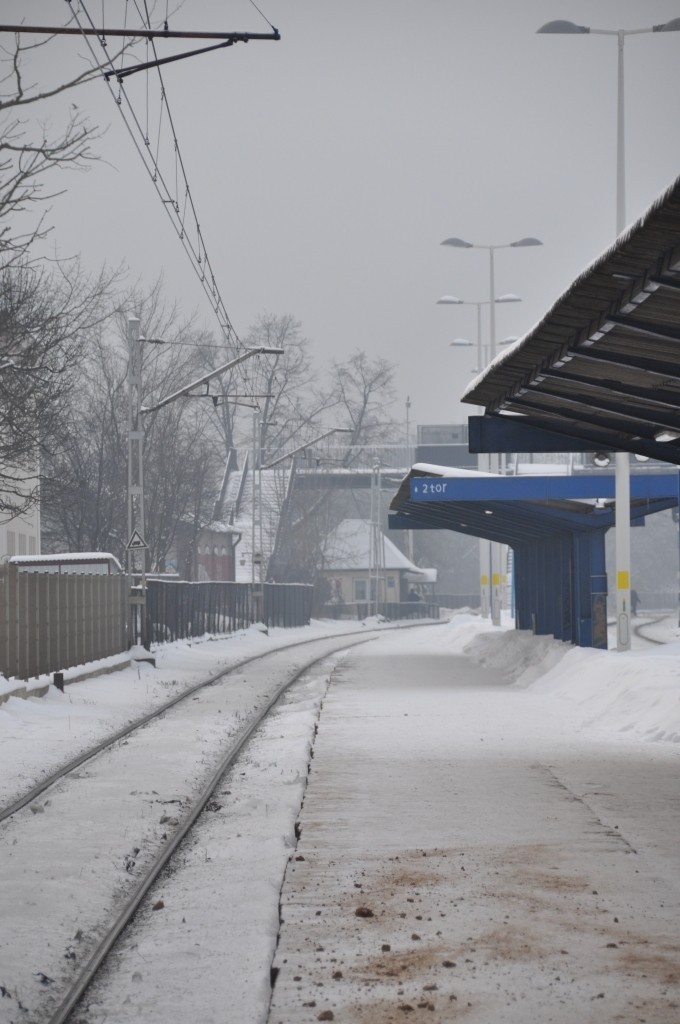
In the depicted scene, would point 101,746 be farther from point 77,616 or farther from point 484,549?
point 484,549

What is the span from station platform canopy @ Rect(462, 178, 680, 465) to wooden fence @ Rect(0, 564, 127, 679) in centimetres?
827

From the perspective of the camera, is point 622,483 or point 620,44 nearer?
point 622,483

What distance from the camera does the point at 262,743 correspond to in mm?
17641

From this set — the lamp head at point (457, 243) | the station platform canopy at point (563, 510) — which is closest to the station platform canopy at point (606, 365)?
the station platform canopy at point (563, 510)

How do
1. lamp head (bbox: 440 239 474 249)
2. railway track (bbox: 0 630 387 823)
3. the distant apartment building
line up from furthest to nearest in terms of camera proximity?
the distant apartment building < lamp head (bbox: 440 239 474 249) < railway track (bbox: 0 630 387 823)

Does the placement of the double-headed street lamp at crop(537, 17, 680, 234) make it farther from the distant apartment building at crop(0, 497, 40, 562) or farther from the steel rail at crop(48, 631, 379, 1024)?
the distant apartment building at crop(0, 497, 40, 562)

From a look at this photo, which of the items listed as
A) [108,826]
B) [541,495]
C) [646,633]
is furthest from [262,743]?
[646,633]

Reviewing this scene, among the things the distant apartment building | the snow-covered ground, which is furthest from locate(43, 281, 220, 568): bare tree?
the snow-covered ground

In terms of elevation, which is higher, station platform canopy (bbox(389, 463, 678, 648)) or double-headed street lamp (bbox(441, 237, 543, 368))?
double-headed street lamp (bbox(441, 237, 543, 368))

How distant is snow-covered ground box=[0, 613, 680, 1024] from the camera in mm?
7277

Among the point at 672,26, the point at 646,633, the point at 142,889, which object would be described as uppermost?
the point at 672,26

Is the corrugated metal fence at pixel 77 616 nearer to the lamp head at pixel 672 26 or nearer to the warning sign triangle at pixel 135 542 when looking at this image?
the warning sign triangle at pixel 135 542

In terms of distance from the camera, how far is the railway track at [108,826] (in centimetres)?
767

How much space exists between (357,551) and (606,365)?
293ft
